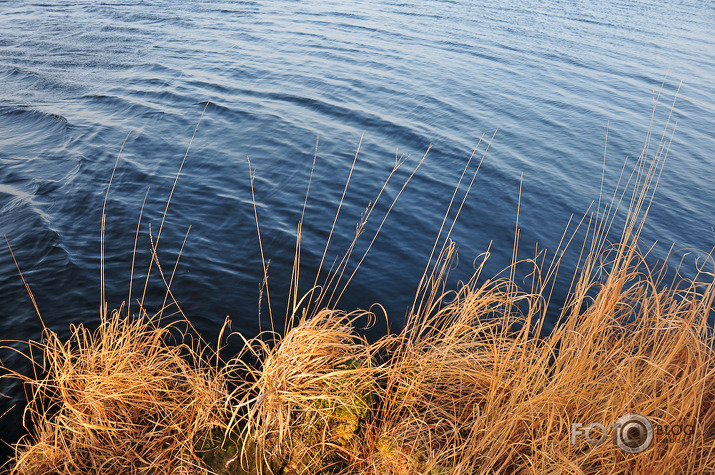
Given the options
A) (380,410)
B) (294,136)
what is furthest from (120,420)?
(294,136)

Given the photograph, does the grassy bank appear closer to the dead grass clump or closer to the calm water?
the dead grass clump

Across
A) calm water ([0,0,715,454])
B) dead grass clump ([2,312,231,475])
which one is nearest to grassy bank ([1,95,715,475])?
dead grass clump ([2,312,231,475])

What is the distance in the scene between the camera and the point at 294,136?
10047 millimetres

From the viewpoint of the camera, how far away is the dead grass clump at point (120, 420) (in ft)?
10.9

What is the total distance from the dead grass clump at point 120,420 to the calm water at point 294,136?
84cm

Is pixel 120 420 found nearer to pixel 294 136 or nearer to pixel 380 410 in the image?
pixel 380 410

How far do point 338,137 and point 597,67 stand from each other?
10008mm

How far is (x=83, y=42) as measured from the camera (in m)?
14.8

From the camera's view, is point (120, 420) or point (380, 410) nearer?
point (120, 420)

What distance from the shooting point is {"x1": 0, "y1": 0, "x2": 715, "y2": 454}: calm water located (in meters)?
6.26

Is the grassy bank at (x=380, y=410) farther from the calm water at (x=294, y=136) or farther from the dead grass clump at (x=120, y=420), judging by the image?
the calm water at (x=294, y=136)

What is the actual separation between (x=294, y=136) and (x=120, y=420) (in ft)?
24.2

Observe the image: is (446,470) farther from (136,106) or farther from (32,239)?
(136,106)

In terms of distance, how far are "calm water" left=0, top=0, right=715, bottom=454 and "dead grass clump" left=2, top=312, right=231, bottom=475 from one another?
84cm
